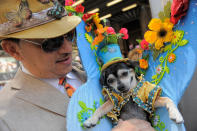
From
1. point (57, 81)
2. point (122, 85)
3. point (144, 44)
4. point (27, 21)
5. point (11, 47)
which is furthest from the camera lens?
point (144, 44)

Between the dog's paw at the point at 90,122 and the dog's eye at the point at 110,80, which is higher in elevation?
the dog's eye at the point at 110,80

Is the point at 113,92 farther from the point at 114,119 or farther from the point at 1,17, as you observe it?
the point at 1,17

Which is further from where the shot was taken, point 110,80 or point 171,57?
point 110,80

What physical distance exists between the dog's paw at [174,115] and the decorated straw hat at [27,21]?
0.86 m

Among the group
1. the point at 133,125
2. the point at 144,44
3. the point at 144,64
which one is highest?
the point at 144,44

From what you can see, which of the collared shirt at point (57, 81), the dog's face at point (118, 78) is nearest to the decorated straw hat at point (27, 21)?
the collared shirt at point (57, 81)

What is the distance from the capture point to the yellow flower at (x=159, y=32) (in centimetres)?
135

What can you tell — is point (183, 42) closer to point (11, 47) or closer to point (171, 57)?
point (171, 57)

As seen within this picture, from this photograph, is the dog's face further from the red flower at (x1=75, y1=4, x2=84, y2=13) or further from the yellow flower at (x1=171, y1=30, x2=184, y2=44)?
the red flower at (x1=75, y1=4, x2=84, y2=13)

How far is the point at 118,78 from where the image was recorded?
146 cm

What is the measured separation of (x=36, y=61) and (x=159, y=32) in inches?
36.7

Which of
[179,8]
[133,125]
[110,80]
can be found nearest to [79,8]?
[110,80]

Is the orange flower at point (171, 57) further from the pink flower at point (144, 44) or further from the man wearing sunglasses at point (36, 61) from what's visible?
the man wearing sunglasses at point (36, 61)

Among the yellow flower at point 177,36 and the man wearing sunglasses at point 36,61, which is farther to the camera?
the yellow flower at point 177,36
